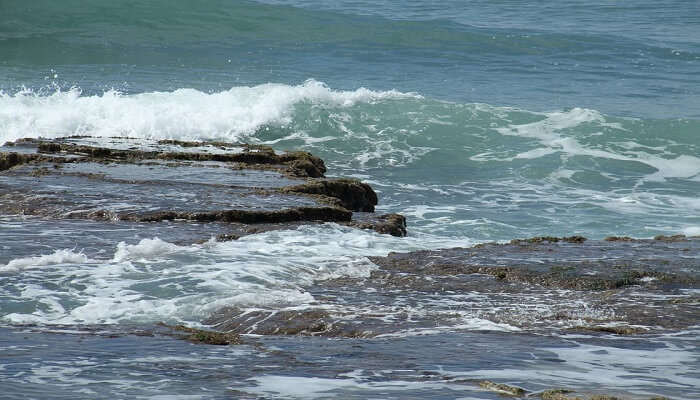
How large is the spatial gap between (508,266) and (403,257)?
0.68 meters

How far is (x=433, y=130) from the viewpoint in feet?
58.8

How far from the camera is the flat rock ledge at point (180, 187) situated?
7.54 metres

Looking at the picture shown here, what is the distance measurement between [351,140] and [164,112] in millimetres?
3407

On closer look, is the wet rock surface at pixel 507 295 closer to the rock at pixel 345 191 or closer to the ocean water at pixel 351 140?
the ocean water at pixel 351 140

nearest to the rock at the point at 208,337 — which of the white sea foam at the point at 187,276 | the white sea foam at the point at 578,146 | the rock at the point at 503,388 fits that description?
the white sea foam at the point at 187,276

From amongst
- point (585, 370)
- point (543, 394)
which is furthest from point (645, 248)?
point (543, 394)

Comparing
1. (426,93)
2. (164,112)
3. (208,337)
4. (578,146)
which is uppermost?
(426,93)

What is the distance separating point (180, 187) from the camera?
831 cm

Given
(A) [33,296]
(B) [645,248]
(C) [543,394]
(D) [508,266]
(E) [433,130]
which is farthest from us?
(E) [433,130]

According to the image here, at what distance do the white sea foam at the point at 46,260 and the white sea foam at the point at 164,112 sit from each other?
1035 cm

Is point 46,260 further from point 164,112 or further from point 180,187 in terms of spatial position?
point 164,112

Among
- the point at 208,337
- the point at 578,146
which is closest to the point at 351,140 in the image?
the point at 578,146

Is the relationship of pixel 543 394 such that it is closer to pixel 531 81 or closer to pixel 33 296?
pixel 33 296

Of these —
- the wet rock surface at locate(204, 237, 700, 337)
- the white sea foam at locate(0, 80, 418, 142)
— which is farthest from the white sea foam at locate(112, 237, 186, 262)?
the white sea foam at locate(0, 80, 418, 142)
